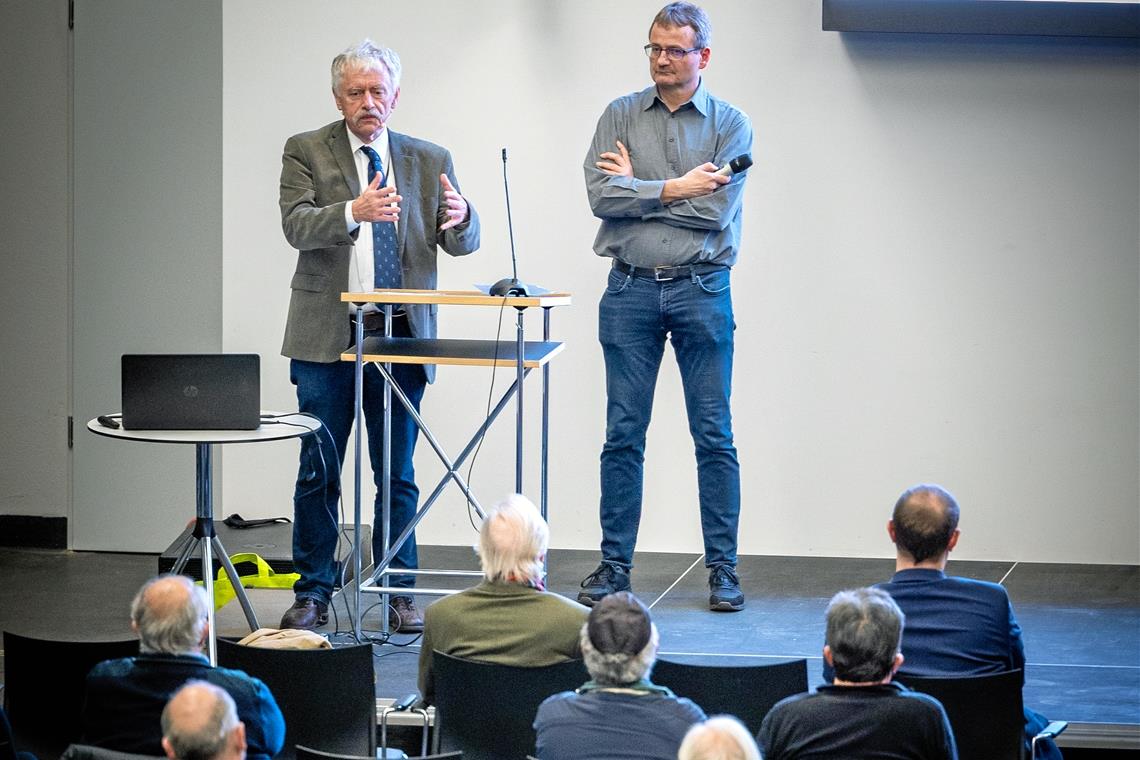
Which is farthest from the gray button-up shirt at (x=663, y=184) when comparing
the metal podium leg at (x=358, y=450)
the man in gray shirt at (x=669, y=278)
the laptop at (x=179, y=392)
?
the laptop at (x=179, y=392)

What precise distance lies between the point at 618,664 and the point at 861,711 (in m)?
0.44

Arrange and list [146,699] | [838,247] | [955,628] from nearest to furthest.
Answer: [146,699] → [955,628] → [838,247]

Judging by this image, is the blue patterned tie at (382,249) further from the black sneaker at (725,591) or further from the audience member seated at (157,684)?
the audience member seated at (157,684)

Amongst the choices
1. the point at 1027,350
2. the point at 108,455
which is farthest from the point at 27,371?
the point at 1027,350

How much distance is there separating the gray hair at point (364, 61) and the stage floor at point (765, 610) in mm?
1663

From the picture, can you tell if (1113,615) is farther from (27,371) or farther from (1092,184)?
(27,371)

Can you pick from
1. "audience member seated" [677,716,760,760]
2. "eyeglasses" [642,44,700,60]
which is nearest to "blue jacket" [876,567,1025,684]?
A: "audience member seated" [677,716,760,760]

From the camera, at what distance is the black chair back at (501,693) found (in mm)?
2990

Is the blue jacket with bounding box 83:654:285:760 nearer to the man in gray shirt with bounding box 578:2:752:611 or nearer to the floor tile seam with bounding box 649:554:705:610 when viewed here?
the man in gray shirt with bounding box 578:2:752:611

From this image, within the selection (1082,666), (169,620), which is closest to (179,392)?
(169,620)

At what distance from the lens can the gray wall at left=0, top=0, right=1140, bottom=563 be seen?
572cm

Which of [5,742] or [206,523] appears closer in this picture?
[5,742]

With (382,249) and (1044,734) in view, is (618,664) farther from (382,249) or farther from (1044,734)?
(382,249)

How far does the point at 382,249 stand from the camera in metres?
4.58
